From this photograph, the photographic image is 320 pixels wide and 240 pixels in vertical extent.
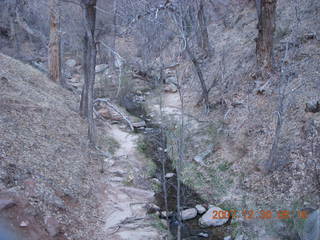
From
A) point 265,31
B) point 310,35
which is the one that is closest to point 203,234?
point 265,31

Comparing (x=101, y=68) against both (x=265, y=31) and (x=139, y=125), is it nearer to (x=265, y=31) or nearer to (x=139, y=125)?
(x=139, y=125)

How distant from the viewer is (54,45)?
11.9m

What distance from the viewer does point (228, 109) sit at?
9.78 m

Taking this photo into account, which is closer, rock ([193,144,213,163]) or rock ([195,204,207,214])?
rock ([195,204,207,214])

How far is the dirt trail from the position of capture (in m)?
5.89

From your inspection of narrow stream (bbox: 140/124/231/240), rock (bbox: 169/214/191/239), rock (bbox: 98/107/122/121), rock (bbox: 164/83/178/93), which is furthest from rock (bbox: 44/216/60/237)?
rock (bbox: 164/83/178/93)

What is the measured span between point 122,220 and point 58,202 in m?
1.36

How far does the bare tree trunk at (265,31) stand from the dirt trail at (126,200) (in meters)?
4.97

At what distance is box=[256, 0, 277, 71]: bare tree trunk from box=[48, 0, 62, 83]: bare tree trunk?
736 centimetres

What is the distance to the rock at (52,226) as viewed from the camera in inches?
191

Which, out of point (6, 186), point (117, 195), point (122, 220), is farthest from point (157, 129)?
point (6, 186)

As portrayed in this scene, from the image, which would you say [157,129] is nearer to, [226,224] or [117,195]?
[117,195]
